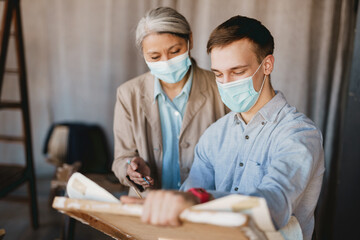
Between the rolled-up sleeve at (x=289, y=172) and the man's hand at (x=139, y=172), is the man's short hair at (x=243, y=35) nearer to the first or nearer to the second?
the rolled-up sleeve at (x=289, y=172)

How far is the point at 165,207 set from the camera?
0.73 meters

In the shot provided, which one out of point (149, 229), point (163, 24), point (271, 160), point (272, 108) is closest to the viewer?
point (149, 229)

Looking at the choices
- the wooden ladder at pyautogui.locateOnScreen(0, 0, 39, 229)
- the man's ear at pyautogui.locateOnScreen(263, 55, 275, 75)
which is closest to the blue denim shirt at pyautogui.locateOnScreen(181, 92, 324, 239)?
the man's ear at pyautogui.locateOnScreen(263, 55, 275, 75)

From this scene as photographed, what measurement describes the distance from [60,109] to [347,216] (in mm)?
3191

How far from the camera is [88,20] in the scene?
3.68 meters

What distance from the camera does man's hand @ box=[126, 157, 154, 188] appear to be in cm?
152

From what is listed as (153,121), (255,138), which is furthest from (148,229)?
(153,121)

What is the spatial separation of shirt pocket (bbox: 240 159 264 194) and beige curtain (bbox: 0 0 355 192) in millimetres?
1979

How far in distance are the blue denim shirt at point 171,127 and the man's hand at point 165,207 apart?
3.34 ft

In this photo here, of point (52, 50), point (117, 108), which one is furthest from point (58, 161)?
point (117, 108)

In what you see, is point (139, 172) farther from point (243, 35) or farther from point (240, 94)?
point (243, 35)

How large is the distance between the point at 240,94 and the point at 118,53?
2620 mm

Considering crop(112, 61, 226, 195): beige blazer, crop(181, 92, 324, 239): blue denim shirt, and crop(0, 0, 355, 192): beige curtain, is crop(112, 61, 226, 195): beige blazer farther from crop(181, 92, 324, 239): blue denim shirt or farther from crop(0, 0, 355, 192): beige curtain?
crop(0, 0, 355, 192): beige curtain

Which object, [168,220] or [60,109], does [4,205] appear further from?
[168,220]
